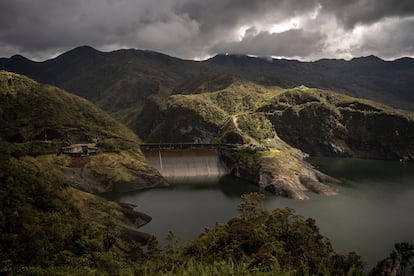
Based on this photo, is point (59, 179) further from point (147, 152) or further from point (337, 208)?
point (337, 208)

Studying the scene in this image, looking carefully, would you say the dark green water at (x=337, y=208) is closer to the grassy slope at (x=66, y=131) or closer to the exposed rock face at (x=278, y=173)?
the exposed rock face at (x=278, y=173)

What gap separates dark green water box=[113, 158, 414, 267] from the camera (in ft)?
181

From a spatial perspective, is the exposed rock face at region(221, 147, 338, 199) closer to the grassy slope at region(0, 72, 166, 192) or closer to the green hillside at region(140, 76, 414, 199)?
the green hillside at region(140, 76, 414, 199)

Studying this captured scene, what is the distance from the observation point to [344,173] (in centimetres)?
11025

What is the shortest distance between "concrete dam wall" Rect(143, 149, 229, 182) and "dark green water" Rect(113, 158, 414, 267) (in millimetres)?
6938

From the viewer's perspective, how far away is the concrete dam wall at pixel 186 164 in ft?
342

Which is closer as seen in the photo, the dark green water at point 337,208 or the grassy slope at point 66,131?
the dark green water at point 337,208

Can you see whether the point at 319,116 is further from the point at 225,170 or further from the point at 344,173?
the point at 225,170

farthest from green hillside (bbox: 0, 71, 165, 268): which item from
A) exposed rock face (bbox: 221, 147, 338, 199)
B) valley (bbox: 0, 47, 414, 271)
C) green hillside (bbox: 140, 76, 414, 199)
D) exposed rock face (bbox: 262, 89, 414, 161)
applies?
exposed rock face (bbox: 262, 89, 414, 161)

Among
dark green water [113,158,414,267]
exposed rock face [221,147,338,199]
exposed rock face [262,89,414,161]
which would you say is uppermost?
exposed rock face [262,89,414,161]

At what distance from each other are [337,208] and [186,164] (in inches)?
1858

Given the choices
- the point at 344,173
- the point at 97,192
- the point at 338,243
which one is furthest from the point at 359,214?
the point at 97,192

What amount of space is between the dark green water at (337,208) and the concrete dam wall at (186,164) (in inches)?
273

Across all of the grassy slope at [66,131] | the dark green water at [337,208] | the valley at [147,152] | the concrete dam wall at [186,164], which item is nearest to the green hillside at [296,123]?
the valley at [147,152]
